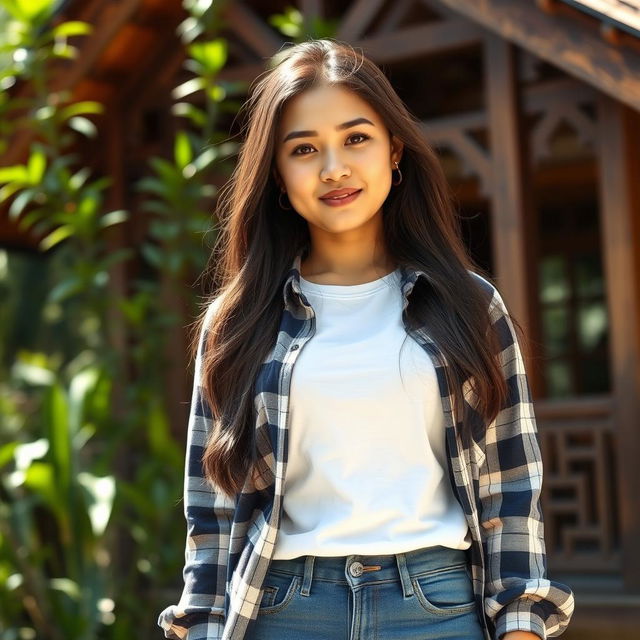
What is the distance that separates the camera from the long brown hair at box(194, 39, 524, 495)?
2084 mm

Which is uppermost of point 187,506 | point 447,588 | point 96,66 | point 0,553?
point 96,66

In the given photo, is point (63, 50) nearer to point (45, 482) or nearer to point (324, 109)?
point (45, 482)

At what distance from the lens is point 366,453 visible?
2012 millimetres

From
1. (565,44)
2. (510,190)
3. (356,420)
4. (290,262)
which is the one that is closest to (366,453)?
(356,420)

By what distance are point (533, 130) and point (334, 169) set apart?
3.11m

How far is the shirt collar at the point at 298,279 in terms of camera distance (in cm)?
216

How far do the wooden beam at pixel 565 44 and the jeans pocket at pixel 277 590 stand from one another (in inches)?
104

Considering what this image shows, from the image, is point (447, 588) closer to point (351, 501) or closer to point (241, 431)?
point (351, 501)

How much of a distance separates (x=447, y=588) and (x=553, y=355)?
6176mm

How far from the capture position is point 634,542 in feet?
15.3

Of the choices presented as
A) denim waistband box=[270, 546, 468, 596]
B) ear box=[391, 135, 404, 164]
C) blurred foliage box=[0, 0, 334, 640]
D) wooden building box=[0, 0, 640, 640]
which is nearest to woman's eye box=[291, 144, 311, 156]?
ear box=[391, 135, 404, 164]

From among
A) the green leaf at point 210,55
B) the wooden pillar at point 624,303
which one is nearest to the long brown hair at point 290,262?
the wooden pillar at point 624,303

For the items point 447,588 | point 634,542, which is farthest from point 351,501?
point 634,542

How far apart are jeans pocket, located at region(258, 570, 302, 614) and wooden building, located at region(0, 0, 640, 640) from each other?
6.76 feet
